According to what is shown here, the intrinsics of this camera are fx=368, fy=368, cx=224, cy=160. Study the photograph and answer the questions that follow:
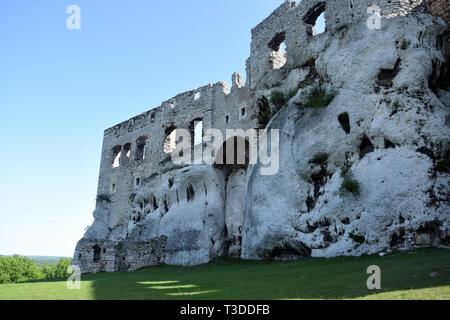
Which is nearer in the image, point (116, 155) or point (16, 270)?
point (116, 155)

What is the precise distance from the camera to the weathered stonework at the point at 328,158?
39.0 feet

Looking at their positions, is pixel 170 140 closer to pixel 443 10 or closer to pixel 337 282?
pixel 443 10

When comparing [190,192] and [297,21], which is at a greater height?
[297,21]

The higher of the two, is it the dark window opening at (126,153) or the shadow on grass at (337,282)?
the dark window opening at (126,153)

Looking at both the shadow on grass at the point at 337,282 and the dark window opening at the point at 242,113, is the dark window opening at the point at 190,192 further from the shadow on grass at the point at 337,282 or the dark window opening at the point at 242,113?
the shadow on grass at the point at 337,282

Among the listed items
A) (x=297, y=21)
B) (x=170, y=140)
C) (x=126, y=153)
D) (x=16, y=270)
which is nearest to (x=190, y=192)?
(x=170, y=140)

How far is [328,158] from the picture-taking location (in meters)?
Answer: 14.3

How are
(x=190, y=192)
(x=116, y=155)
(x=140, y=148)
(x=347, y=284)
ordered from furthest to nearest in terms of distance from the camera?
(x=116, y=155)
(x=140, y=148)
(x=190, y=192)
(x=347, y=284)

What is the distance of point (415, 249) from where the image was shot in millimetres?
10547

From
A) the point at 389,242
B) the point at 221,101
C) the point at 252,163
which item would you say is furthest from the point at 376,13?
the point at 221,101

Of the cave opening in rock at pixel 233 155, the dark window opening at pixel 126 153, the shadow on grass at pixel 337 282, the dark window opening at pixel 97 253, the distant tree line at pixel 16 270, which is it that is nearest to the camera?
the shadow on grass at pixel 337 282

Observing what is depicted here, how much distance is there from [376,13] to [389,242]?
9.82m

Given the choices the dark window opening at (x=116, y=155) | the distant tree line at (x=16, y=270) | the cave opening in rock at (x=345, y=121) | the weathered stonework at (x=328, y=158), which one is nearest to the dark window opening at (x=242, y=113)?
the weathered stonework at (x=328, y=158)
